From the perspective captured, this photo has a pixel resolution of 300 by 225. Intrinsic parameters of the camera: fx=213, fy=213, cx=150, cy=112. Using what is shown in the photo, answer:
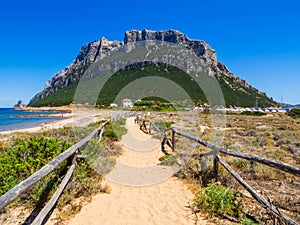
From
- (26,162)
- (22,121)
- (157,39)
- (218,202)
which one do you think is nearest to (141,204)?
(218,202)

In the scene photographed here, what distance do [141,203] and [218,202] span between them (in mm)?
1626

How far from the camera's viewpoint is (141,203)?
4680 millimetres

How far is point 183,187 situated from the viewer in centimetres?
Result: 551

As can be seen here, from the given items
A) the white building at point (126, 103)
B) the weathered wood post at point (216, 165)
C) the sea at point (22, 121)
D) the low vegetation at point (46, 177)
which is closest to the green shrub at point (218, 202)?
the weathered wood post at point (216, 165)

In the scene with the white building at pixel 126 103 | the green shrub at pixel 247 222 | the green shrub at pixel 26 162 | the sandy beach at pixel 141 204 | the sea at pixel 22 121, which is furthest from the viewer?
the white building at pixel 126 103

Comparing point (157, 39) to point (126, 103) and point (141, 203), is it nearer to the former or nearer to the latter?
point (126, 103)

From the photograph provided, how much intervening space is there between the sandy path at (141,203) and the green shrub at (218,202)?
30 centimetres

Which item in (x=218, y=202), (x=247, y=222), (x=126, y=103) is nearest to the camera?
(x=247, y=222)

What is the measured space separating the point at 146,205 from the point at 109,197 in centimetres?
91

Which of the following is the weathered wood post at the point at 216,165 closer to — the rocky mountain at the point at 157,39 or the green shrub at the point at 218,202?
the green shrub at the point at 218,202

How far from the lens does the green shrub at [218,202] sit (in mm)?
4020

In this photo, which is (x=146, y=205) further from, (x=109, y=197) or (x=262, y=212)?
(x=262, y=212)

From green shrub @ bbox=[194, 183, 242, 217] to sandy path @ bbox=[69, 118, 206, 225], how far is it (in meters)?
0.30

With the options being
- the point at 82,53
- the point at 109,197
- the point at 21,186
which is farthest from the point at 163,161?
the point at 82,53
